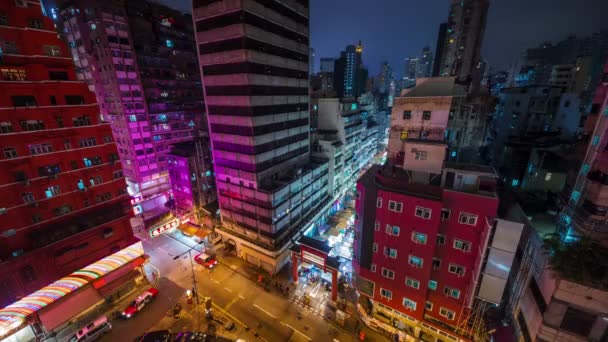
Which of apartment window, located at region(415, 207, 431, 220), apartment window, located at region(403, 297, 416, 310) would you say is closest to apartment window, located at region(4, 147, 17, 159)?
apartment window, located at region(415, 207, 431, 220)

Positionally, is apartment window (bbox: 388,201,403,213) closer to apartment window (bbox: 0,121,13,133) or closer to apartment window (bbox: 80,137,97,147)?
apartment window (bbox: 80,137,97,147)

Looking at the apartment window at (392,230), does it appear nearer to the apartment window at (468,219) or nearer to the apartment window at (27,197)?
the apartment window at (468,219)

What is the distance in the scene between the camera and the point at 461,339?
24.6m

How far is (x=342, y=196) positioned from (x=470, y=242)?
4221cm

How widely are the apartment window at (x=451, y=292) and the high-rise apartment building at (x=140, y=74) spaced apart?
55943 mm

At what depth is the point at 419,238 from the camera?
78.9ft

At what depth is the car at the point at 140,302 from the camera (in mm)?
31797

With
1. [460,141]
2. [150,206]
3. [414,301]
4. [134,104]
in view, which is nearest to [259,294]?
[414,301]

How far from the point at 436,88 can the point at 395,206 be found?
15.6 metres

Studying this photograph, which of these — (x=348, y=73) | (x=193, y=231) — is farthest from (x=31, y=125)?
(x=348, y=73)

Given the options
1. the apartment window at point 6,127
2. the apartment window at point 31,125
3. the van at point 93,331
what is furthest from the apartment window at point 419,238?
the apartment window at point 6,127

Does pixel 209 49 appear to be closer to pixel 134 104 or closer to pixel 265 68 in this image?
pixel 265 68

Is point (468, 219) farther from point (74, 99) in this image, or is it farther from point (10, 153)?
point (10, 153)

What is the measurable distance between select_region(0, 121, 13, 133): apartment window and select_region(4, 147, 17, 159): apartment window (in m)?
1.89
